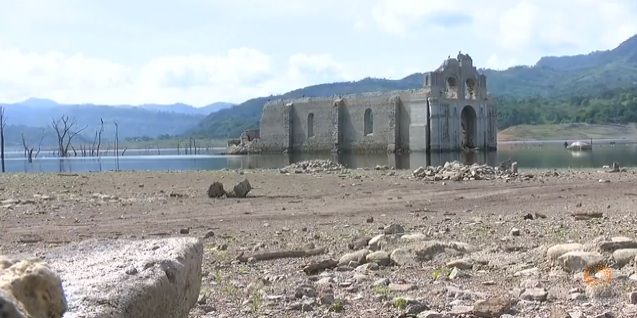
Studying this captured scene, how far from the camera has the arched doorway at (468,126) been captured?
93688mm

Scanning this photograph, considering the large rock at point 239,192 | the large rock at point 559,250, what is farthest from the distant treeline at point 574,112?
the large rock at point 559,250

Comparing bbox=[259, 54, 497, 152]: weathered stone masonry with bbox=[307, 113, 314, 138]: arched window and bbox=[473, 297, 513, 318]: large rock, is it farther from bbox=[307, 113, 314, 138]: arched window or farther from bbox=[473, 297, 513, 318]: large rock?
bbox=[473, 297, 513, 318]: large rock

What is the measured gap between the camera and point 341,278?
951cm

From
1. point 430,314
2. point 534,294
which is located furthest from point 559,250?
point 430,314

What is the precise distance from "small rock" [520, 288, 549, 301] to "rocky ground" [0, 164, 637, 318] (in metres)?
0.01

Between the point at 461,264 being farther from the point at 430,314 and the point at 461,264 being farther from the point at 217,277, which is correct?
the point at 217,277

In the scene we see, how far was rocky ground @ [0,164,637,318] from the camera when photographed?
7.97 metres

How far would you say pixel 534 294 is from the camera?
308 inches

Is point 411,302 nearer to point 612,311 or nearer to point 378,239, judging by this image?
point 612,311

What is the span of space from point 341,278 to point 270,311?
5.73ft

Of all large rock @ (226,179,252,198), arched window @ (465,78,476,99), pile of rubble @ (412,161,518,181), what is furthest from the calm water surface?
large rock @ (226,179,252,198)

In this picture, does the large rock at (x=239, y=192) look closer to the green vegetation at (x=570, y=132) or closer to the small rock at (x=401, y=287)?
the small rock at (x=401, y=287)

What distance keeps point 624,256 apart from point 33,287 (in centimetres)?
679

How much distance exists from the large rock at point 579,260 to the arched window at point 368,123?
89526mm
